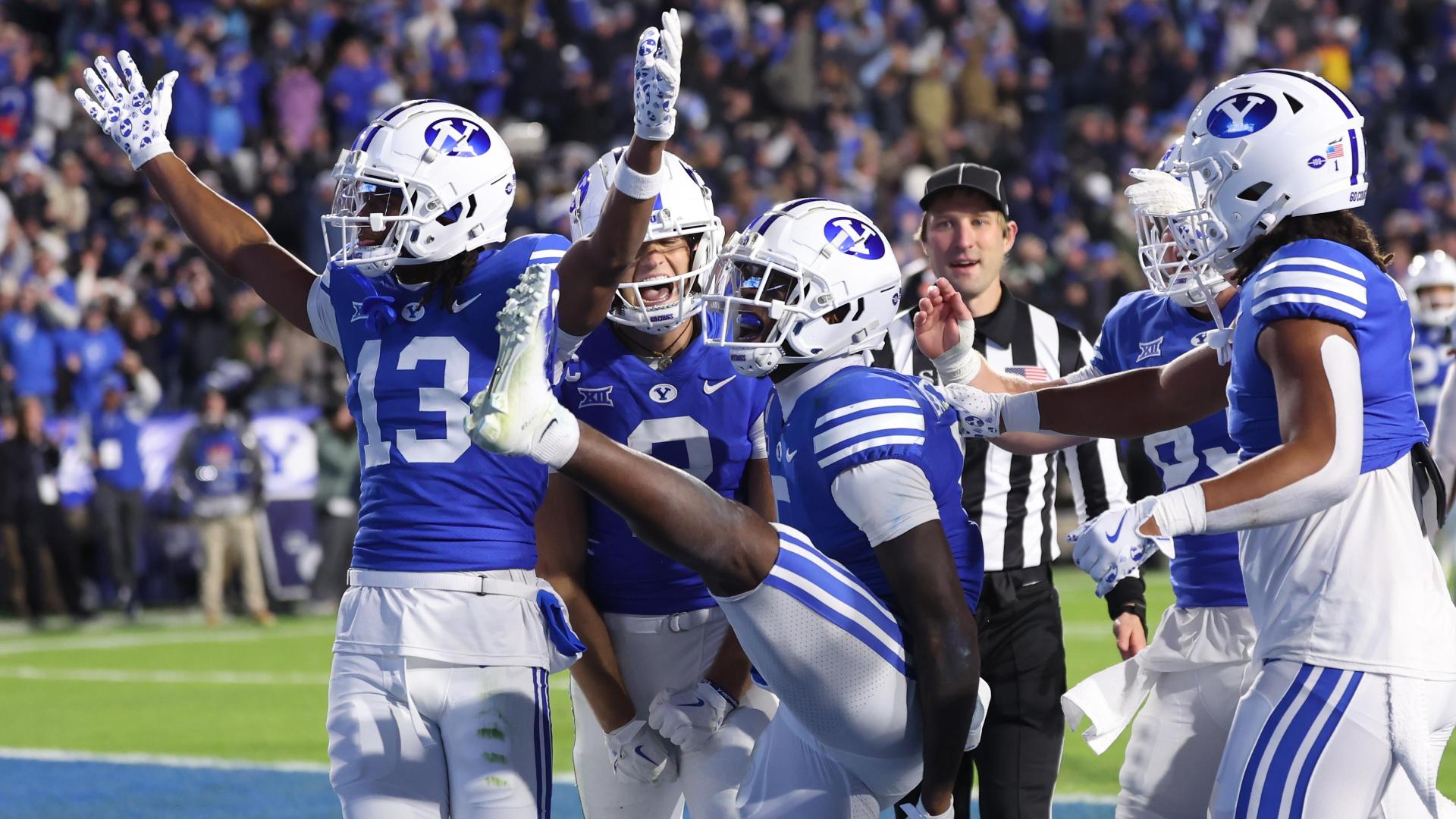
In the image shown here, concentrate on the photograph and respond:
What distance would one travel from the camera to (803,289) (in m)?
3.82

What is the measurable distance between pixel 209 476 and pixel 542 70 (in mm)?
6607

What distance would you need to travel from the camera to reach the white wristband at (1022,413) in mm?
4031

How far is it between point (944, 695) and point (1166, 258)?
73.4 inches

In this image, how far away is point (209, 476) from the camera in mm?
13742

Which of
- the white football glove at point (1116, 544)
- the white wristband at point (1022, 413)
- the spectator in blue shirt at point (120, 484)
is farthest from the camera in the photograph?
the spectator in blue shirt at point (120, 484)

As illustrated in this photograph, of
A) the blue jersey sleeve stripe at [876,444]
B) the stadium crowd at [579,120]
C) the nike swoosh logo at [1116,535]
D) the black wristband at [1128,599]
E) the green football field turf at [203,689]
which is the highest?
the stadium crowd at [579,120]

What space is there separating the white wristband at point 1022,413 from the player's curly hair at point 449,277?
4.07 feet

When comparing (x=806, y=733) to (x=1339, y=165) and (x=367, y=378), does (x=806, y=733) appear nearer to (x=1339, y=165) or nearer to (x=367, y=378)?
(x=367, y=378)

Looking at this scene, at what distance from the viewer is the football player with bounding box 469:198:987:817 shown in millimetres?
3336

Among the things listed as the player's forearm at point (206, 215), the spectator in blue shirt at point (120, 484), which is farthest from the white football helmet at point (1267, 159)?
the spectator in blue shirt at point (120, 484)

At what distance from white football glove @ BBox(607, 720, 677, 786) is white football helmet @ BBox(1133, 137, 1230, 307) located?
5.43 feet

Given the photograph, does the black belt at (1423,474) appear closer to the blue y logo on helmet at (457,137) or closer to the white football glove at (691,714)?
the white football glove at (691,714)

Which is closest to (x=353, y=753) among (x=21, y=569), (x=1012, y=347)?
(x=1012, y=347)

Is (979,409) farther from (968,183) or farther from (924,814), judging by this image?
(968,183)
